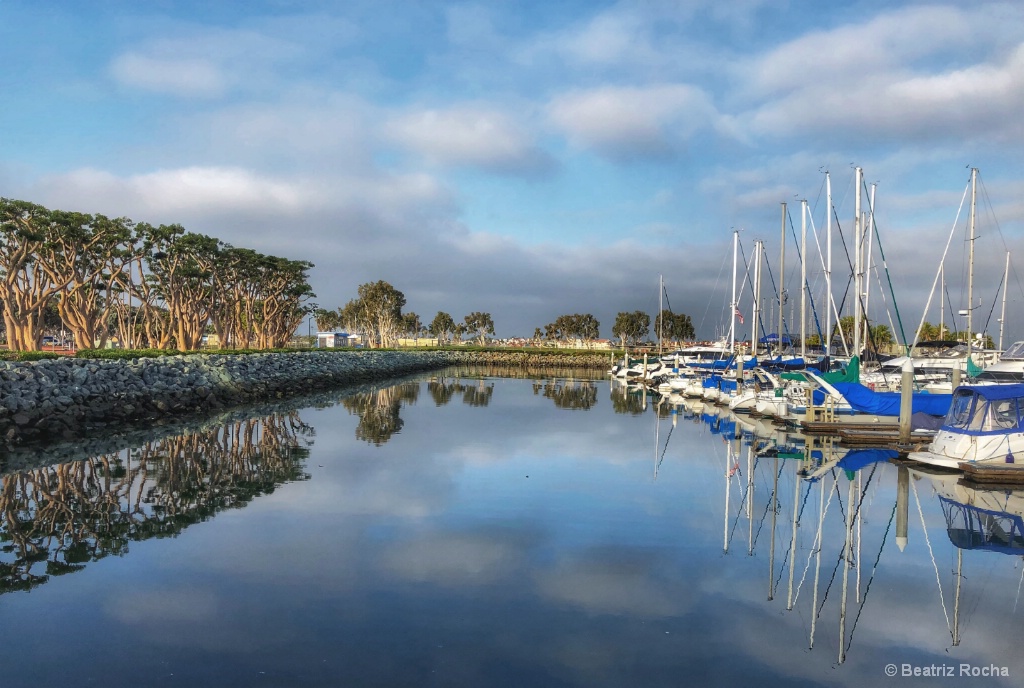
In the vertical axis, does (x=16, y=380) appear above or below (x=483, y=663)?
above

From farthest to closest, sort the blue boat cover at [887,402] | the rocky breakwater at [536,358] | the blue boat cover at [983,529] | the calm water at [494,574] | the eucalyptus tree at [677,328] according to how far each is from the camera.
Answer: the eucalyptus tree at [677,328], the rocky breakwater at [536,358], the blue boat cover at [887,402], the blue boat cover at [983,529], the calm water at [494,574]

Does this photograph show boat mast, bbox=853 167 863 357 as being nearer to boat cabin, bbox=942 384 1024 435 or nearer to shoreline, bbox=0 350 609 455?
boat cabin, bbox=942 384 1024 435

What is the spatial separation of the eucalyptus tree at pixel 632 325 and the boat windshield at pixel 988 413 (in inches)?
4759

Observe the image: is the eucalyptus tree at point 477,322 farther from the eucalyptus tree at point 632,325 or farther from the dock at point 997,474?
the dock at point 997,474

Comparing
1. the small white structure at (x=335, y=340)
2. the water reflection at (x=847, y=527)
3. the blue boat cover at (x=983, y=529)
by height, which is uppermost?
the small white structure at (x=335, y=340)

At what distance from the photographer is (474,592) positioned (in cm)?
916

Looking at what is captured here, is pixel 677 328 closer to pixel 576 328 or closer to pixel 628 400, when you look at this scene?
pixel 576 328

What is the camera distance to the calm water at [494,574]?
720 centimetres

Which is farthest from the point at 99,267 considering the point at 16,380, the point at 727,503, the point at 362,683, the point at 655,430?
the point at 362,683

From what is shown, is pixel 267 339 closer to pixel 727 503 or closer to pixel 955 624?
pixel 727 503

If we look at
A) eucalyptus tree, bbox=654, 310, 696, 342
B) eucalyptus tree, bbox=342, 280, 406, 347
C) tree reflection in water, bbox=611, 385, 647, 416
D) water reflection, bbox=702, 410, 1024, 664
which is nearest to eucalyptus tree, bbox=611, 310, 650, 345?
eucalyptus tree, bbox=654, 310, 696, 342

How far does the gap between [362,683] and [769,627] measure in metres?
4.58

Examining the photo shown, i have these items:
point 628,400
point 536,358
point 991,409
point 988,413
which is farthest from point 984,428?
point 536,358

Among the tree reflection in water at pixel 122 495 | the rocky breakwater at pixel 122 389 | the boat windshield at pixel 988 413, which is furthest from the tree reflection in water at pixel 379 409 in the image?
the boat windshield at pixel 988 413
